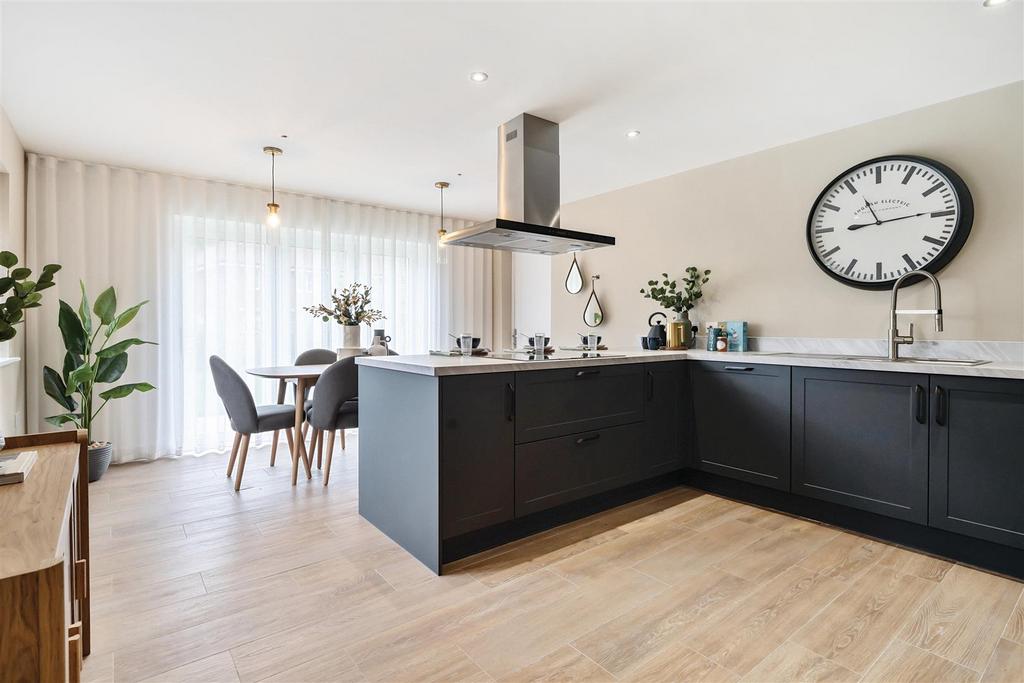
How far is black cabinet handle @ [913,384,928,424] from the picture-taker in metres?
2.43

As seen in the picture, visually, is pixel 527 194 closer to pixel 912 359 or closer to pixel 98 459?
pixel 912 359

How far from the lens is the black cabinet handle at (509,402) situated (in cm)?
246

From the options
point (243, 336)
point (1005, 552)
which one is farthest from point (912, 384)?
point (243, 336)

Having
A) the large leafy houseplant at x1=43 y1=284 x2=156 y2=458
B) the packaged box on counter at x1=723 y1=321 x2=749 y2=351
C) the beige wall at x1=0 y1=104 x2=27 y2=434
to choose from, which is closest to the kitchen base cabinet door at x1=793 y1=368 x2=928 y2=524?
the packaged box on counter at x1=723 y1=321 x2=749 y2=351

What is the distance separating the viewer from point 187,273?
4.32m

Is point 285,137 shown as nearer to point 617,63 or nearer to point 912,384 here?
point 617,63

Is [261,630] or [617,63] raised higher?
[617,63]

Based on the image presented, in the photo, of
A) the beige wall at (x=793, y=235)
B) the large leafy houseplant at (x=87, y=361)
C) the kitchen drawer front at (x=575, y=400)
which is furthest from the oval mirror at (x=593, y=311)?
the large leafy houseplant at (x=87, y=361)

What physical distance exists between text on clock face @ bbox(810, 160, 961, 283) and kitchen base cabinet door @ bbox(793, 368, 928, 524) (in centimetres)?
82

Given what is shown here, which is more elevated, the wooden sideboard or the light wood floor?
the wooden sideboard

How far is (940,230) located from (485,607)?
10.0ft

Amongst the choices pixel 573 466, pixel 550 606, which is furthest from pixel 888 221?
pixel 550 606

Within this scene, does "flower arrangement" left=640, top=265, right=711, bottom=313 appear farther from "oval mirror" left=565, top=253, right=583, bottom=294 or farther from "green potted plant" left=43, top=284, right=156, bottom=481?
"green potted plant" left=43, top=284, right=156, bottom=481

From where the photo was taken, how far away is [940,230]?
2.82 meters
